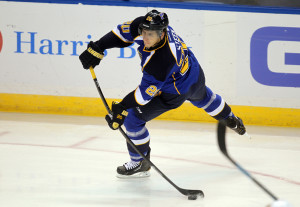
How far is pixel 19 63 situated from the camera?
5.70 meters

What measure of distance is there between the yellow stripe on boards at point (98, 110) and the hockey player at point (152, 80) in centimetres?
146

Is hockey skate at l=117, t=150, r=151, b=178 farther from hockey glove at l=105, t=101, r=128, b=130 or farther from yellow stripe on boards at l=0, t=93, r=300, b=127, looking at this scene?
yellow stripe on boards at l=0, t=93, r=300, b=127

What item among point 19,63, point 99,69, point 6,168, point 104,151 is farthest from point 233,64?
point 6,168

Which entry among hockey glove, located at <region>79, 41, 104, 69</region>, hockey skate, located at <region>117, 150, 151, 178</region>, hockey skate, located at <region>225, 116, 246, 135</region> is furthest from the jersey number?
hockey skate, located at <region>225, 116, 246, 135</region>

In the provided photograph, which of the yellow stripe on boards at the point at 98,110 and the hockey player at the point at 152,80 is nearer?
the hockey player at the point at 152,80

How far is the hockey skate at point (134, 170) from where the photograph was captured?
381 cm

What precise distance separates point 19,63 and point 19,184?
8.02 feet

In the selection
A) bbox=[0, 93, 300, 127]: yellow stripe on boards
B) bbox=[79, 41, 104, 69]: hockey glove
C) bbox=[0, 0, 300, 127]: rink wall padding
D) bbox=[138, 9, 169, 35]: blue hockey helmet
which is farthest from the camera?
bbox=[0, 93, 300, 127]: yellow stripe on boards

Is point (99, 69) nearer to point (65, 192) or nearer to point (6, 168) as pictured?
point (6, 168)

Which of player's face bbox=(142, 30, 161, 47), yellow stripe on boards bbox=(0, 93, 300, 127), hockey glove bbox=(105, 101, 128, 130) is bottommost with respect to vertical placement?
yellow stripe on boards bbox=(0, 93, 300, 127)

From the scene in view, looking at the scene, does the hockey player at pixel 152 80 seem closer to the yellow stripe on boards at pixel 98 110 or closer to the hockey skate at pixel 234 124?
the hockey skate at pixel 234 124

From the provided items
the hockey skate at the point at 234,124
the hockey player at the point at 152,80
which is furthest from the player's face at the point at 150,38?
the hockey skate at the point at 234,124

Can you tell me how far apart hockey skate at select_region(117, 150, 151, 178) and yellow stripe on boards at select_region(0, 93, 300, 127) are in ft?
6.05

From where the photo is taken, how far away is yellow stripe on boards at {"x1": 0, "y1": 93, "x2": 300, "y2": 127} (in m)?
5.50
